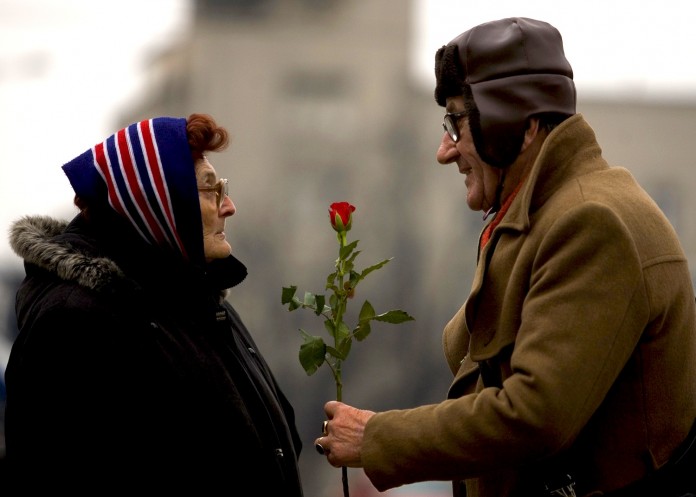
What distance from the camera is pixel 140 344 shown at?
11.9 feet

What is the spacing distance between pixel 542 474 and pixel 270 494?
905 millimetres

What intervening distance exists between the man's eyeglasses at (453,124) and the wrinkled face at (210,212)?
748 millimetres

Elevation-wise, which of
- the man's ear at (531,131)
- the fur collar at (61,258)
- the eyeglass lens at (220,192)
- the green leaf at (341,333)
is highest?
the man's ear at (531,131)

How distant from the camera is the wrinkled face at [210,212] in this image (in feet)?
12.9

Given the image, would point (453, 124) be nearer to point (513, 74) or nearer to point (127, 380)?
point (513, 74)

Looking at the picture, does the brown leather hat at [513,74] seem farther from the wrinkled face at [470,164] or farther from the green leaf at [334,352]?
the green leaf at [334,352]

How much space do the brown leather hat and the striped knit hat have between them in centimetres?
90

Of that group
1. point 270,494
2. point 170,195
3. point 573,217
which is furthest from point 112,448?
point 573,217

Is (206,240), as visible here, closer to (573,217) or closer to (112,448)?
(112,448)

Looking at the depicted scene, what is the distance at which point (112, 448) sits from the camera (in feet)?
11.5

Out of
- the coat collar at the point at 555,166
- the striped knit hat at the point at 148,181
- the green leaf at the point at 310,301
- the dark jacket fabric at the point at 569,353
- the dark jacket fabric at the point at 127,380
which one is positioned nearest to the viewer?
the dark jacket fabric at the point at 569,353

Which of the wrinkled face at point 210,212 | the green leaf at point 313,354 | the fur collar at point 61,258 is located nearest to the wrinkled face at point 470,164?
the green leaf at point 313,354

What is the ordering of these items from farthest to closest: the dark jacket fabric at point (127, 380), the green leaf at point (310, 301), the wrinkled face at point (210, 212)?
the wrinkled face at point (210, 212)
the green leaf at point (310, 301)
the dark jacket fabric at point (127, 380)

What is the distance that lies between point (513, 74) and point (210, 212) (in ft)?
3.50
